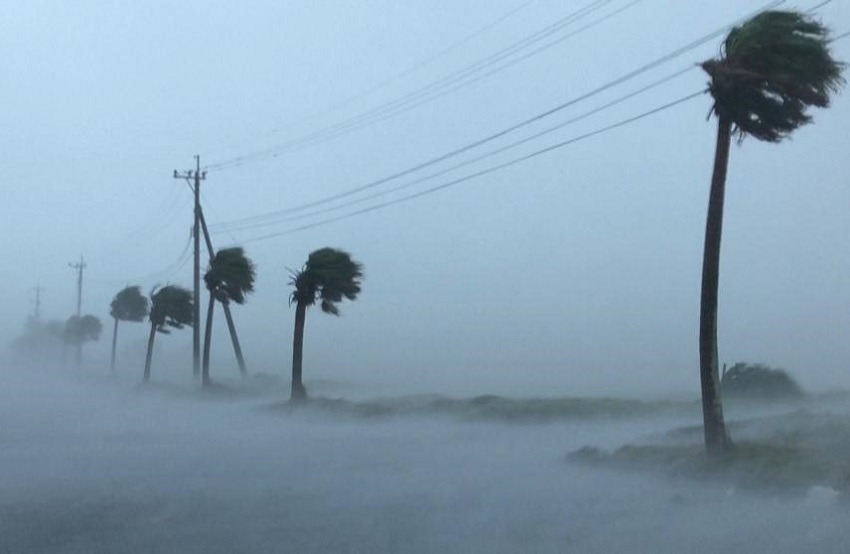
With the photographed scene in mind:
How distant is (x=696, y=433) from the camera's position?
23953 millimetres

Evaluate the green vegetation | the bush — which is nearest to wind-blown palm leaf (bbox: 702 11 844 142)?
the green vegetation

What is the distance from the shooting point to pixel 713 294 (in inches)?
827

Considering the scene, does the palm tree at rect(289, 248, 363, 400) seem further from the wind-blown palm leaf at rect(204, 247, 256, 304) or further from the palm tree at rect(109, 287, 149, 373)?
the palm tree at rect(109, 287, 149, 373)

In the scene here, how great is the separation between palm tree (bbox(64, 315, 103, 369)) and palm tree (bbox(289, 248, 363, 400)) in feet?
220

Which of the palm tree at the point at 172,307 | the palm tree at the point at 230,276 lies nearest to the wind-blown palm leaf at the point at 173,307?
the palm tree at the point at 172,307

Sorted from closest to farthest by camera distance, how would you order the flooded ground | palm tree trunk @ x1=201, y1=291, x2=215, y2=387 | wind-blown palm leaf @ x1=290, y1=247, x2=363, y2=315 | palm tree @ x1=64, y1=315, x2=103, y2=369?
the flooded ground → wind-blown palm leaf @ x1=290, y1=247, x2=363, y2=315 → palm tree trunk @ x1=201, y1=291, x2=215, y2=387 → palm tree @ x1=64, y1=315, x2=103, y2=369

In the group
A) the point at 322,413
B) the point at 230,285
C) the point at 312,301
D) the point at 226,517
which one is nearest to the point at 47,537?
the point at 226,517

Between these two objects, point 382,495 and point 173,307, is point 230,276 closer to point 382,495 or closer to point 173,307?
point 173,307

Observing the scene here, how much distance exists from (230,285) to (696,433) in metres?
32.1

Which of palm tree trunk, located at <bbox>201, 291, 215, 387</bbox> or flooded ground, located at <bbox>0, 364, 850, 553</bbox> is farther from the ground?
palm tree trunk, located at <bbox>201, 291, 215, 387</bbox>

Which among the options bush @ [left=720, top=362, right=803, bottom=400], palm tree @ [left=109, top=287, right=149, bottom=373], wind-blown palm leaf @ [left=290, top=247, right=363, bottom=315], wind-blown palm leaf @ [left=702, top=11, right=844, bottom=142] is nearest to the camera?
wind-blown palm leaf @ [left=702, top=11, right=844, bottom=142]

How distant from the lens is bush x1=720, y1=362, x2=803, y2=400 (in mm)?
35938

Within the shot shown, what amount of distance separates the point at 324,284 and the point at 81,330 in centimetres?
6877

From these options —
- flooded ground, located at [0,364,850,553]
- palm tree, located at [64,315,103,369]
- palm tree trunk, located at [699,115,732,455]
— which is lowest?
flooded ground, located at [0,364,850,553]
